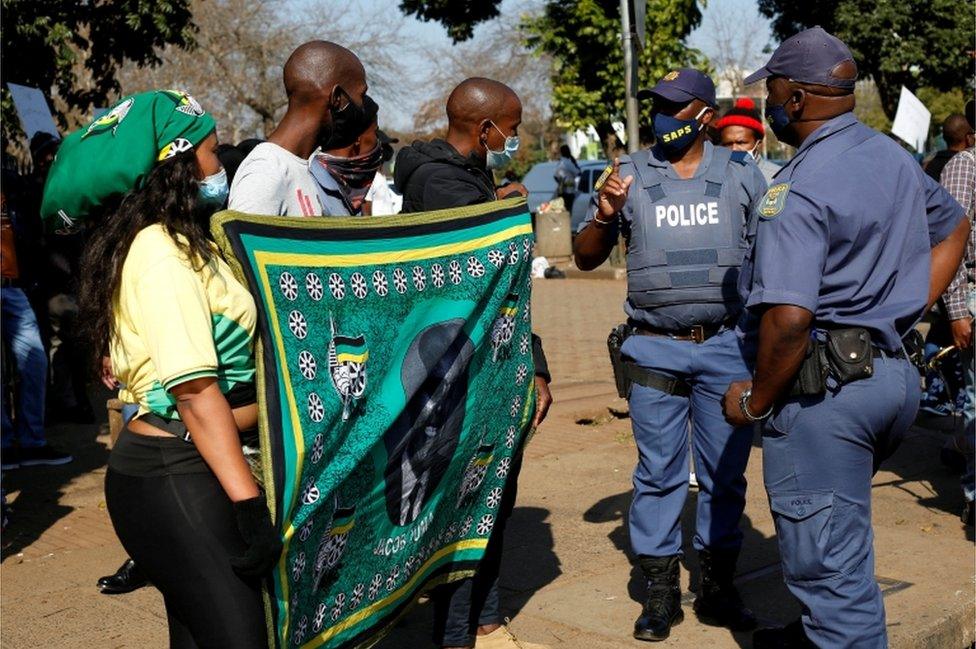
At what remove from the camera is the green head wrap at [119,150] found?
10.3 ft

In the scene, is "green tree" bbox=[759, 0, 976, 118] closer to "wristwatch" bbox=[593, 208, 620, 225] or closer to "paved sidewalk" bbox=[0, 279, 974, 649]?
"paved sidewalk" bbox=[0, 279, 974, 649]

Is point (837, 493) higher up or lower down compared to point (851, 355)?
lower down

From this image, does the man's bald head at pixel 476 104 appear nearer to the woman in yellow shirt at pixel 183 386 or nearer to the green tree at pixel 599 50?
the woman in yellow shirt at pixel 183 386

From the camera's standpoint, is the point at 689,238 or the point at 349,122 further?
the point at 689,238

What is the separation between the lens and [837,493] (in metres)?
3.73

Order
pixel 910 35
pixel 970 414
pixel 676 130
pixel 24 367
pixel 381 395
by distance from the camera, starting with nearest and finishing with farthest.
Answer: pixel 381 395
pixel 676 130
pixel 970 414
pixel 24 367
pixel 910 35

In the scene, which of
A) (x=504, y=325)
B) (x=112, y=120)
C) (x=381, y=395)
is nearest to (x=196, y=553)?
(x=381, y=395)

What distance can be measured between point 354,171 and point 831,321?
76.8 inches

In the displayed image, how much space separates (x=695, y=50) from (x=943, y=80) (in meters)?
9.36

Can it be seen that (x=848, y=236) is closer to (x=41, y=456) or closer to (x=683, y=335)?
(x=683, y=335)

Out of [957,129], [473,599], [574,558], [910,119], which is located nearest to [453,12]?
[910,119]

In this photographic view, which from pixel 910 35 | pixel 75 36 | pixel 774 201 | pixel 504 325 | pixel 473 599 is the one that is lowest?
pixel 473 599

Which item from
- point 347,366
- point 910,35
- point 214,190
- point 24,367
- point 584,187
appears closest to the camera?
point 214,190

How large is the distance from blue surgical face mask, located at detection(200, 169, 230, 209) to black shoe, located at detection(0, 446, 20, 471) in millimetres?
5085
